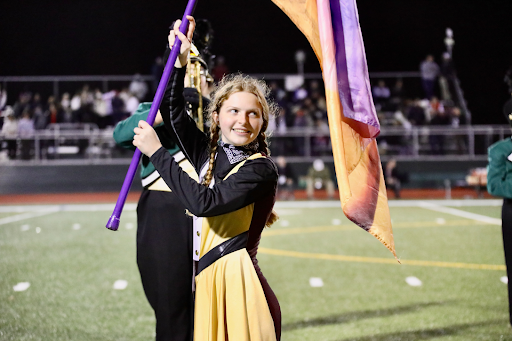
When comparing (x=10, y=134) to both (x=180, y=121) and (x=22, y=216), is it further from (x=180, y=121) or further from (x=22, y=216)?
(x=180, y=121)

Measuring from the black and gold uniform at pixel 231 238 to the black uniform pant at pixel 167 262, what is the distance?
0.55 meters

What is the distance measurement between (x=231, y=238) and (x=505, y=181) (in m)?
2.62

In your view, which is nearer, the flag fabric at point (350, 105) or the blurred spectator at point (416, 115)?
the flag fabric at point (350, 105)

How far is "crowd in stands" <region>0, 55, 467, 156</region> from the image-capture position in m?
18.4

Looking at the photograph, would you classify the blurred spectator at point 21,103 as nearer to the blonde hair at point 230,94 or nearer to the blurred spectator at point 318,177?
the blurred spectator at point 318,177

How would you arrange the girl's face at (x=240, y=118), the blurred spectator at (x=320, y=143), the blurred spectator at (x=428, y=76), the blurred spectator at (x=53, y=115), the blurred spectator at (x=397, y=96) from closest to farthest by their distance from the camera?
1. the girl's face at (x=240, y=118)
2. the blurred spectator at (x=320, y=143)
3. the blurred spectator at (x=53, y=115)
4. the blurred spectator at (x=397, y=96)
5. the blurred spectator at (x=428, y=76)

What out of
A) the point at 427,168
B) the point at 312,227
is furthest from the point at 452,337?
the point at 427,168

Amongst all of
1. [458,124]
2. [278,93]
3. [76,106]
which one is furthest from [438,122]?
[76,106]

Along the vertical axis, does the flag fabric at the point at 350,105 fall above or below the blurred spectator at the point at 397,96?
below

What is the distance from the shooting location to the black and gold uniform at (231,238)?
6.97ft

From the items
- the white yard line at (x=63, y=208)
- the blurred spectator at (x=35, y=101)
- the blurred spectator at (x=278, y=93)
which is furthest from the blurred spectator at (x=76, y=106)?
the blurred spectator at (x=278, y=93)

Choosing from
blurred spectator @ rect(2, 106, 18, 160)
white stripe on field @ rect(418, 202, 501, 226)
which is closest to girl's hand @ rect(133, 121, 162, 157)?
white stripe on field @ rect(418, 202, 501, 226)

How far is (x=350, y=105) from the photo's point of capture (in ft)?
7.80

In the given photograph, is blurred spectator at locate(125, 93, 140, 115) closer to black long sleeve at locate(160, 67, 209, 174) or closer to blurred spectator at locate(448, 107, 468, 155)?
blurred spectator at locate(448, 107, 468, 155)
